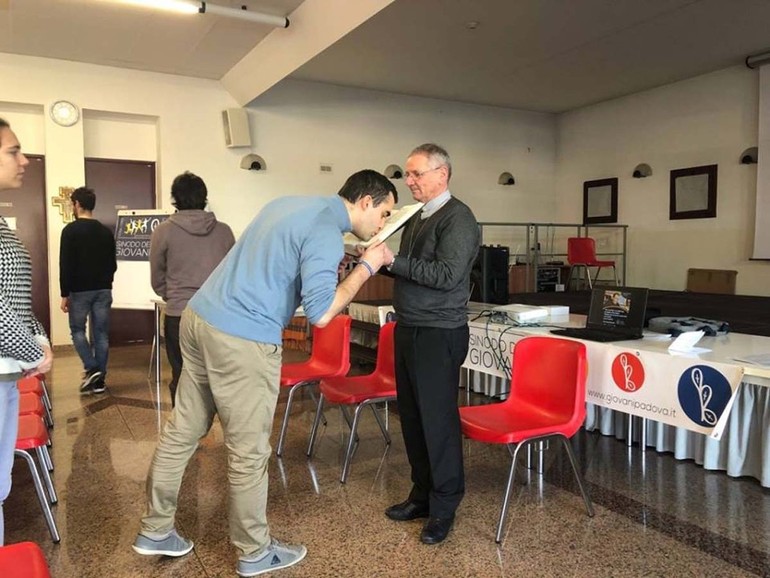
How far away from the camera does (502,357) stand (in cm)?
318

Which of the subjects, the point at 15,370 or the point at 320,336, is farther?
the point at 320,336

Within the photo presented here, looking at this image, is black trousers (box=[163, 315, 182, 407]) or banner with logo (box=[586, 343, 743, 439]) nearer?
banner with logo (box=[586, 343, 743, 439])

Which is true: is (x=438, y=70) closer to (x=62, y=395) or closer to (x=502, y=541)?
(x=62, y=395)

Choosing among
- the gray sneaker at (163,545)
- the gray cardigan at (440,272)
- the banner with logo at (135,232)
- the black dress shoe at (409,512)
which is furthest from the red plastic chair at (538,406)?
the banner with logo at (135,232)

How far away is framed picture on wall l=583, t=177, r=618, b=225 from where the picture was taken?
887cm

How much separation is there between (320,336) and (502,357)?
3.47 feet

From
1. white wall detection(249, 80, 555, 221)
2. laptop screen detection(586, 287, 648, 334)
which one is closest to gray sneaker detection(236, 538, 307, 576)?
laptop screen detection(586, 287, 648, 334)

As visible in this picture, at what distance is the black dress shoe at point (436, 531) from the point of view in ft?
7.00

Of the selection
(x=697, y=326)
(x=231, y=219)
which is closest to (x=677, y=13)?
(x=697, y=326)

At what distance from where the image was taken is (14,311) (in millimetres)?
1444

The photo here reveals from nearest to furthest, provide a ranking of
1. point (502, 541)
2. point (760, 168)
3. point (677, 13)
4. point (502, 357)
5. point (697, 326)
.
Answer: point (502, 541)
point (697, 326)
point (502, 357)
point (677, 13)
point (760, 168)

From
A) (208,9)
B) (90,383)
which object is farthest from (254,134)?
(90,383)

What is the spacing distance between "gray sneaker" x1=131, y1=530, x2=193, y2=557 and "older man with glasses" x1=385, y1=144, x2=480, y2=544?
834 millimetres

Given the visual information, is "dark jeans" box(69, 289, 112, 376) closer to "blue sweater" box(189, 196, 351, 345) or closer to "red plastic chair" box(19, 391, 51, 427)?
"red plastic chair" box(19, 391, 51, 427)
